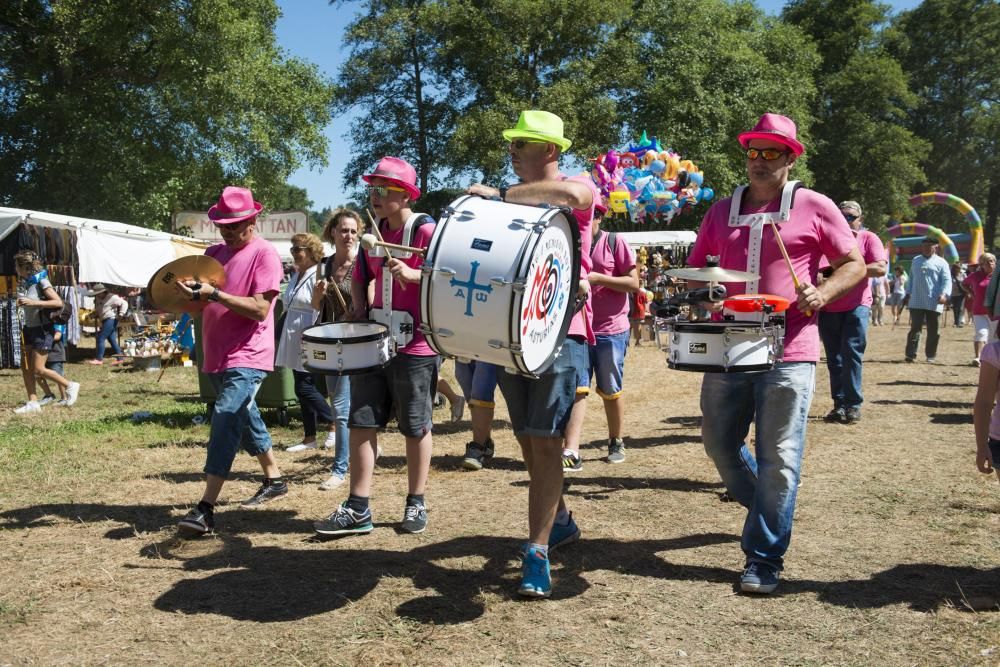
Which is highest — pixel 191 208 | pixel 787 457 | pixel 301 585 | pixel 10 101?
pixel 10 101

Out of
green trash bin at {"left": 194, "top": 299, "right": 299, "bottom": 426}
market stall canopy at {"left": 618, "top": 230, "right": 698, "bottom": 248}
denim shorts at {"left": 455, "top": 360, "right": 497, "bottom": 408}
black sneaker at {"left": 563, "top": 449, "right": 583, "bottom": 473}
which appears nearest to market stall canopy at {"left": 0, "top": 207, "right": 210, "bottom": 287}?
green trash bin at {"left": 194, "top": 299, "right": 299, "bottom": 426}

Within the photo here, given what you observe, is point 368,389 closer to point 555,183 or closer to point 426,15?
point 555,183

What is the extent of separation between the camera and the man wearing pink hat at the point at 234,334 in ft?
17.2

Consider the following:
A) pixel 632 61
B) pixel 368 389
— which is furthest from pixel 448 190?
pixel 368 389

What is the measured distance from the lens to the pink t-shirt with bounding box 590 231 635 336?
6770 millimetres

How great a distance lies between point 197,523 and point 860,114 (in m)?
50.7

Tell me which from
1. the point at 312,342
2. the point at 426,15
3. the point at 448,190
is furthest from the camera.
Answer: the point at 448,190

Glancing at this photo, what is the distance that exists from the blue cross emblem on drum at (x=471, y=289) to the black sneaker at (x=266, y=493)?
9.92ft

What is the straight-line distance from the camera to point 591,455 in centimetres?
773

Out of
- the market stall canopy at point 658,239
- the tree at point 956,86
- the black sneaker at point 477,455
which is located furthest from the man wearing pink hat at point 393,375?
the tree at point 956,86

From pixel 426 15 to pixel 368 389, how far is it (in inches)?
1348

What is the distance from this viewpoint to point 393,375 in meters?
5.10

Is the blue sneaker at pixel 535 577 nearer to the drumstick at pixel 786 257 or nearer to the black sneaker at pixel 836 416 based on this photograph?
the drumstick at pixel 786 257

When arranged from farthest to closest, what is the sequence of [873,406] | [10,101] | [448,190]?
[448,190]
[10,101]
[873,406]
